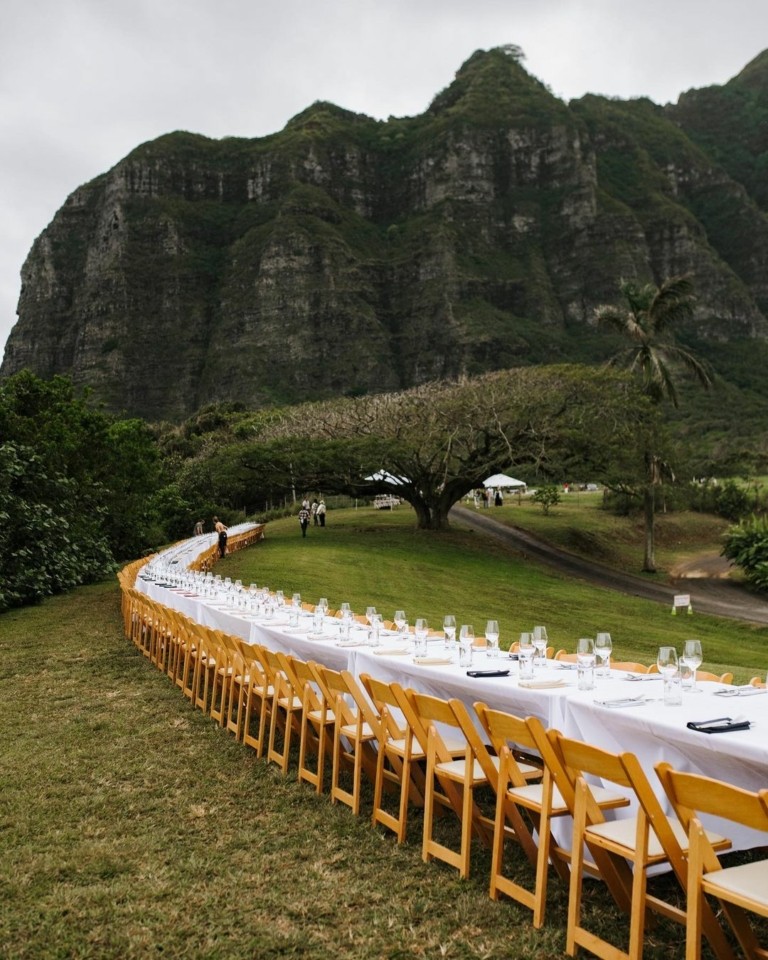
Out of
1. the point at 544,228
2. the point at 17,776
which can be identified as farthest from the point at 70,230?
the point at 17,776

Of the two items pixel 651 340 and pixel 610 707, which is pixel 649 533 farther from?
pixel 610 707

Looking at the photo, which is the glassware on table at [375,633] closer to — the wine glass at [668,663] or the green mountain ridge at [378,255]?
the wine glass at [668,663]

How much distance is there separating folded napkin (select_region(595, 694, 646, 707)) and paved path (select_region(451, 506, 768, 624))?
20.9 meters

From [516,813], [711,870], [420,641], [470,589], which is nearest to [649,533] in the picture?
[470,589]

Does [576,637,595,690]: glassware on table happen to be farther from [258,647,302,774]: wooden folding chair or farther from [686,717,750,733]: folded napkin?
[258,647,302,774]: wooden folding chair

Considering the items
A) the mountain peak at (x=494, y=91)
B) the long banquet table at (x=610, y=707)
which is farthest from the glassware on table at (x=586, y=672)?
the mountain peak at (x=494, y=91)

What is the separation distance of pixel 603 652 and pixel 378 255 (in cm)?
14204

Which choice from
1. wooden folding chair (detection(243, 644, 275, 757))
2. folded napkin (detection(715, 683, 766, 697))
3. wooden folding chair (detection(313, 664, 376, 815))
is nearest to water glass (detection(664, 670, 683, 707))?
folded napkin (detection(715, 683, 766, 697))

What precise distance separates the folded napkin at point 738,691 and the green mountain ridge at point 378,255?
116345 millimetres

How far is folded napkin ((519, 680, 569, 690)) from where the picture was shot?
4777 millimetres

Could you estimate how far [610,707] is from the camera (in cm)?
418

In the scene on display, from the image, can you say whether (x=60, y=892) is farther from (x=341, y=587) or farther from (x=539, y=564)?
(x=539, y=564)

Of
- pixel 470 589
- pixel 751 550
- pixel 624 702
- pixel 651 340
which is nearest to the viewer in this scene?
pixel 624 702

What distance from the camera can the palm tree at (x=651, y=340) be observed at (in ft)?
111
